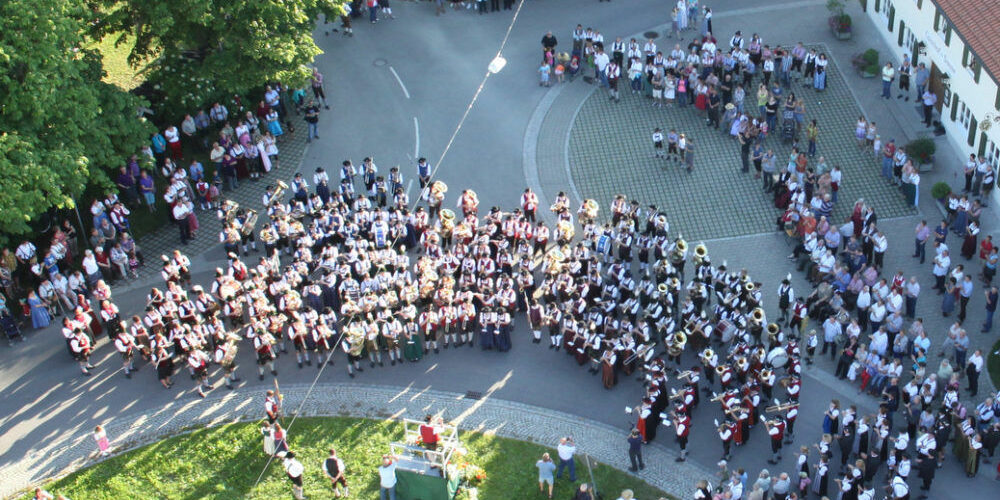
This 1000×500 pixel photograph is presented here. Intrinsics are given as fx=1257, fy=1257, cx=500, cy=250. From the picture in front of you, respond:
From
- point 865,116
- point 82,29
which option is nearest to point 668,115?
point 865,116

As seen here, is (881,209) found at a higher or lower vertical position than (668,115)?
lower

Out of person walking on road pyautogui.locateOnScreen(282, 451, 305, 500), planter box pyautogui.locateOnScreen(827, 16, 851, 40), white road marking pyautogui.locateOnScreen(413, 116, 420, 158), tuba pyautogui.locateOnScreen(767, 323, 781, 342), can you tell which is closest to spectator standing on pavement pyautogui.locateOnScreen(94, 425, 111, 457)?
person walking on road pyautogui.locateOnScreen(282, 451, 305, 500)

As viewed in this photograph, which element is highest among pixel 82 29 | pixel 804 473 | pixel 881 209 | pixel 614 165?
pixel 82 29

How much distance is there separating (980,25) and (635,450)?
17.4 meters

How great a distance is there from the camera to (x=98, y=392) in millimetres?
33312

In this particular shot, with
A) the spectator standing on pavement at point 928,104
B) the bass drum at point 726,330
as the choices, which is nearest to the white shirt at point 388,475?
the bass drum at point 726,330

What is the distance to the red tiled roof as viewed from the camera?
36000 mm

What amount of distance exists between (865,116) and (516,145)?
1170 cm

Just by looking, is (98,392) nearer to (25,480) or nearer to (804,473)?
(25,480)

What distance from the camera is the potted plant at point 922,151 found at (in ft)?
128

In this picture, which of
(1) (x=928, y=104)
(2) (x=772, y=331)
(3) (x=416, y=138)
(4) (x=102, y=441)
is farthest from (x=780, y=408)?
(3) (x=416, y=138)

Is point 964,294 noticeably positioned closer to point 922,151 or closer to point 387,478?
point 922,151

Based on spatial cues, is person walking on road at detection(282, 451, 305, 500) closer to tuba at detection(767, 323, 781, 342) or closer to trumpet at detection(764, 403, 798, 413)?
trumpet at detection(764, 403, 798, 413)

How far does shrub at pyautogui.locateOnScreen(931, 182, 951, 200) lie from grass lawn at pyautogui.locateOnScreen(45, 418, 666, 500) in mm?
14499
